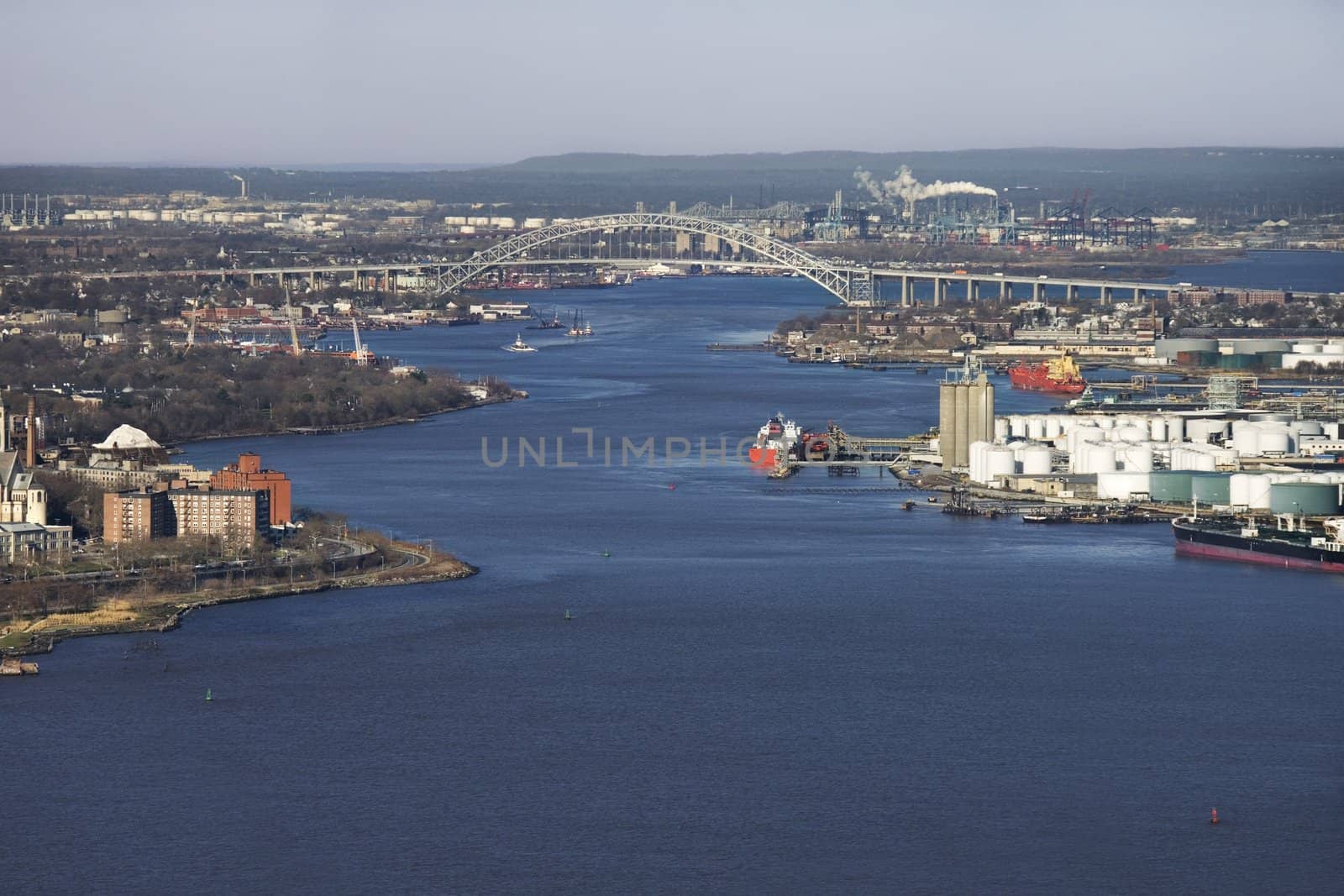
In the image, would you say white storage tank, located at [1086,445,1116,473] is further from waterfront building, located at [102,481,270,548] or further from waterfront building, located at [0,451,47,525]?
waterfront building, located at [0,451,47,525]

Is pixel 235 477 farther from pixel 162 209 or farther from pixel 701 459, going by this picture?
pixel 162 209

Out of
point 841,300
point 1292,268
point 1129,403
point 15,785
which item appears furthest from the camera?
point 1292,268

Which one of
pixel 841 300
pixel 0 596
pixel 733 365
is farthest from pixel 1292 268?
pixel 0 596

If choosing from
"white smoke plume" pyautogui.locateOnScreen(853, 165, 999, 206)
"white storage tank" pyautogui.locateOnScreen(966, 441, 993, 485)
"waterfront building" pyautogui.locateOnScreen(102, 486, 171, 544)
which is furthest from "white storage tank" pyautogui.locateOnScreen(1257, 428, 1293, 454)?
"white smoke plume" pyautogui.locateOnScreen(853, 165, 999, 206)

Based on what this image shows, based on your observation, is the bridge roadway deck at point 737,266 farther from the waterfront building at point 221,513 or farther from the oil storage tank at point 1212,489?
the waterfront building at point 221,513

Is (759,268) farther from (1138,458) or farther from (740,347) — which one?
(1138,458)

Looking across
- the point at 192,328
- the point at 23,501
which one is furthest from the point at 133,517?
the point at 192,328

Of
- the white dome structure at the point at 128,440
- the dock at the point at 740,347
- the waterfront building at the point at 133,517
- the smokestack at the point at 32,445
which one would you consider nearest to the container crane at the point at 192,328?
the dock at the point at 740,347
